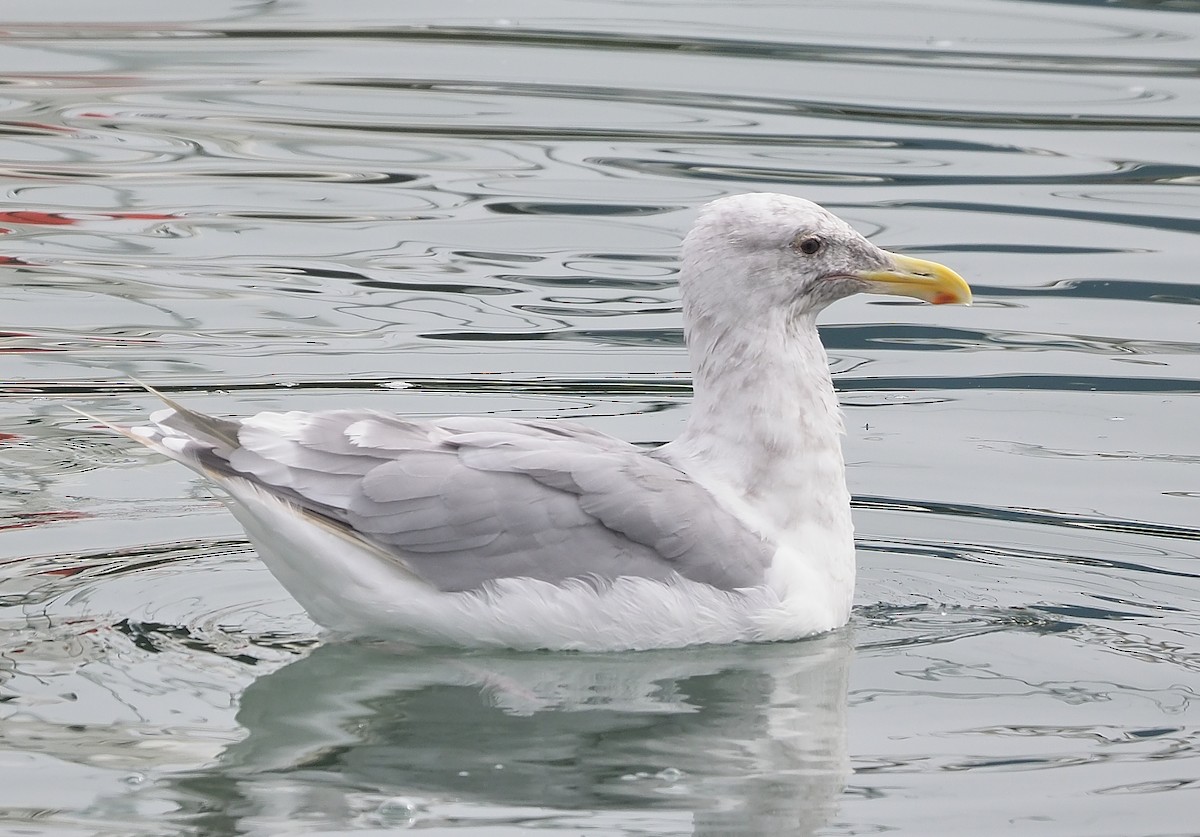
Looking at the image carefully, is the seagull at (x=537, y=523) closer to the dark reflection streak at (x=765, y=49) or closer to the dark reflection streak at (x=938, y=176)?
the dark reflection streak at (x=938, y=176)

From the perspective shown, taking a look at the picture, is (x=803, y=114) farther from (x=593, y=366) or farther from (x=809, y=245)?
(x=809, y=245)

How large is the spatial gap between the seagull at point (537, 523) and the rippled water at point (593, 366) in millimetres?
152

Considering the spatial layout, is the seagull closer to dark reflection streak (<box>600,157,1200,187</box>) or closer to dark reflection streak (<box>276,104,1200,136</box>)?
dark reflection streak (<box>600,157,1200,187</box>)

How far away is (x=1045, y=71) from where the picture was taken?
14305mm

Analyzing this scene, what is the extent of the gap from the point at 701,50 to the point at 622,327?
5710 mm

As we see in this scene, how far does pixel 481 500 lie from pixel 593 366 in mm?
3239

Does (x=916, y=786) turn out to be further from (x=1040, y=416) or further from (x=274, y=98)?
(x=274, y=98)

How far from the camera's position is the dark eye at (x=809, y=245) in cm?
630

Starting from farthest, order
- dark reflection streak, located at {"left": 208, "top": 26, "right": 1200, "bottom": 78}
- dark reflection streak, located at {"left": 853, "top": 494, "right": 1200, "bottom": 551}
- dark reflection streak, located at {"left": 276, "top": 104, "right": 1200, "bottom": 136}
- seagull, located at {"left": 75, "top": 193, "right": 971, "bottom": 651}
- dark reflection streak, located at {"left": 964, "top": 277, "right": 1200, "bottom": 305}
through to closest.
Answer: dark reflection streak, located at {"left": 208, "top": 26, "right": 1200, "bottom": 78}, dark reflection streak, located at {"left": 276, "top": 104, "right": 1200, "bottom": 136}, dark reflection streak, located at {"left": 964, "top": 277, "right": 1200, "bottom": 305}, dark reflection streak, located at {"left": 853, "top": 494, "right": 1200, "bottom": 551}, seagull, located at {"left": 75, "top": 193, "right": 971, "bottom": 651}

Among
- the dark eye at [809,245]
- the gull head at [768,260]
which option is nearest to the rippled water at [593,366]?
the gull head at [768,260]

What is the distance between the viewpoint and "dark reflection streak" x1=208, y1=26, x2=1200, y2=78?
14.3m

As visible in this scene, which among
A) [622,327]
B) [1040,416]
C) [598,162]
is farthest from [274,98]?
[1040,416]

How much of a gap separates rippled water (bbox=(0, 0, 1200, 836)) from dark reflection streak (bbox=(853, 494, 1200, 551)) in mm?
25

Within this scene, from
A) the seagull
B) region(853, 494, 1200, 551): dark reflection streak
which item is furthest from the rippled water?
the seagull
